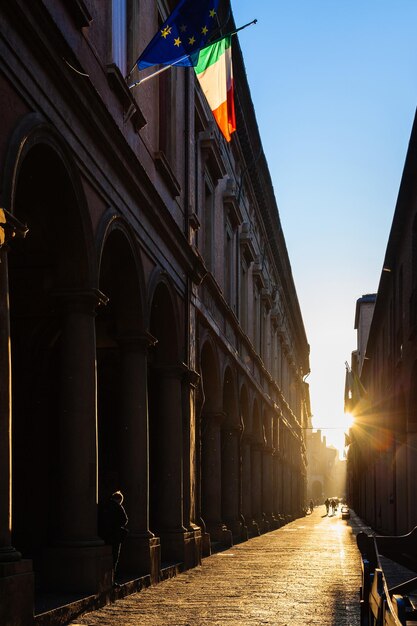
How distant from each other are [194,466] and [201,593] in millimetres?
6680

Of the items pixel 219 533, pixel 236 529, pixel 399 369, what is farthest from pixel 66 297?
pixel 236 529

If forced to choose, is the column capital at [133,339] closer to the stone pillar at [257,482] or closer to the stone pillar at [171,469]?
the stone pillar at [171,469]

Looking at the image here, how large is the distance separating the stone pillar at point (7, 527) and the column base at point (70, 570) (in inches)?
106

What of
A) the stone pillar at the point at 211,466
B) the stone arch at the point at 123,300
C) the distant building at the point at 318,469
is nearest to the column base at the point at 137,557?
the stone arch at the point at 123,300

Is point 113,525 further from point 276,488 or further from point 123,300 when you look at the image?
point 276,488

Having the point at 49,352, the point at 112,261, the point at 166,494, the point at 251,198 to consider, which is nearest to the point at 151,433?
the point at 166,494

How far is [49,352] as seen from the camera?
680 inches

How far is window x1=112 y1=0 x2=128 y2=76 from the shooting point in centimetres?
1476

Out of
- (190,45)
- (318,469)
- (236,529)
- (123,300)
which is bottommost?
(318,469)

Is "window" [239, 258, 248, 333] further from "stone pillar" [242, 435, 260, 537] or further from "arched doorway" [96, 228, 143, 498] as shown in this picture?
"arched doorway" [96, 228, 143, 498]

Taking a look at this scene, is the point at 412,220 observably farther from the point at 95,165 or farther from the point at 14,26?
the point at 14,26

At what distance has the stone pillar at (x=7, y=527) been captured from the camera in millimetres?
9133

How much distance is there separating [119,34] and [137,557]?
25.2ft

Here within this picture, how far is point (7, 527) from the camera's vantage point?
9.34 metres
